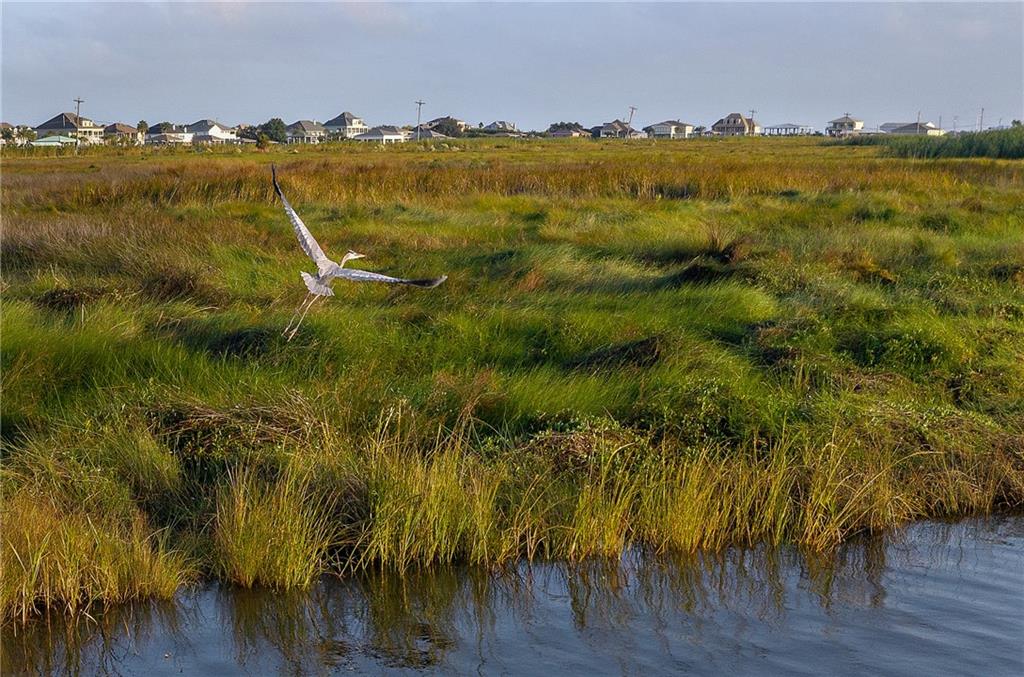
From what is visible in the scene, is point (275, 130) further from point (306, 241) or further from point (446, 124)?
point (306, 241)

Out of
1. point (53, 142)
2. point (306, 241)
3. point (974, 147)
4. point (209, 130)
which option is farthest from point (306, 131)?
point (306, 241)

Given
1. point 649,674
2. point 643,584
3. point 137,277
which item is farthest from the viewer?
point 137,277

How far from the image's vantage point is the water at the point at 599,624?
475 centimetres

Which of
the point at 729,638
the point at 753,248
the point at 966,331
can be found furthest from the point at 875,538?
the point at 753,248

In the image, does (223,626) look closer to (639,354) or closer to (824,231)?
(639,354)

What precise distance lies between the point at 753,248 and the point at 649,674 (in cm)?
792

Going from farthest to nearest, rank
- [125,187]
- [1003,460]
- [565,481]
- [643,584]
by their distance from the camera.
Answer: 1. [125,187]
2. [1003,460]
3. [565,481]
4. [643,584]

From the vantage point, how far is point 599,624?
5.11 m

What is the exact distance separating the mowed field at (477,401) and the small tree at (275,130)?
257 feet

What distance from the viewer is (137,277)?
10.1m

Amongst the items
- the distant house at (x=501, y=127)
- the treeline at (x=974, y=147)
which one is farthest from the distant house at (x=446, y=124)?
the treeline at (x=974, y=147)

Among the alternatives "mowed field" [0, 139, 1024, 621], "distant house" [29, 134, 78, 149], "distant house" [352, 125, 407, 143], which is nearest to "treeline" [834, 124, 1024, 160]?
"mowed field" [0, 139, 1024, 621]

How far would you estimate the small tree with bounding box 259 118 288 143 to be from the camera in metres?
88.5

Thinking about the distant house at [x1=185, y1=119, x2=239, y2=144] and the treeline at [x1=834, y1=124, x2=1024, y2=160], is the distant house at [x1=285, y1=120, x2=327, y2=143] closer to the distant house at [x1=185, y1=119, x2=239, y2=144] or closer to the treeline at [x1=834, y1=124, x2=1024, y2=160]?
the distant house at [x1=185, y1=119, x2=239, y2=144]
